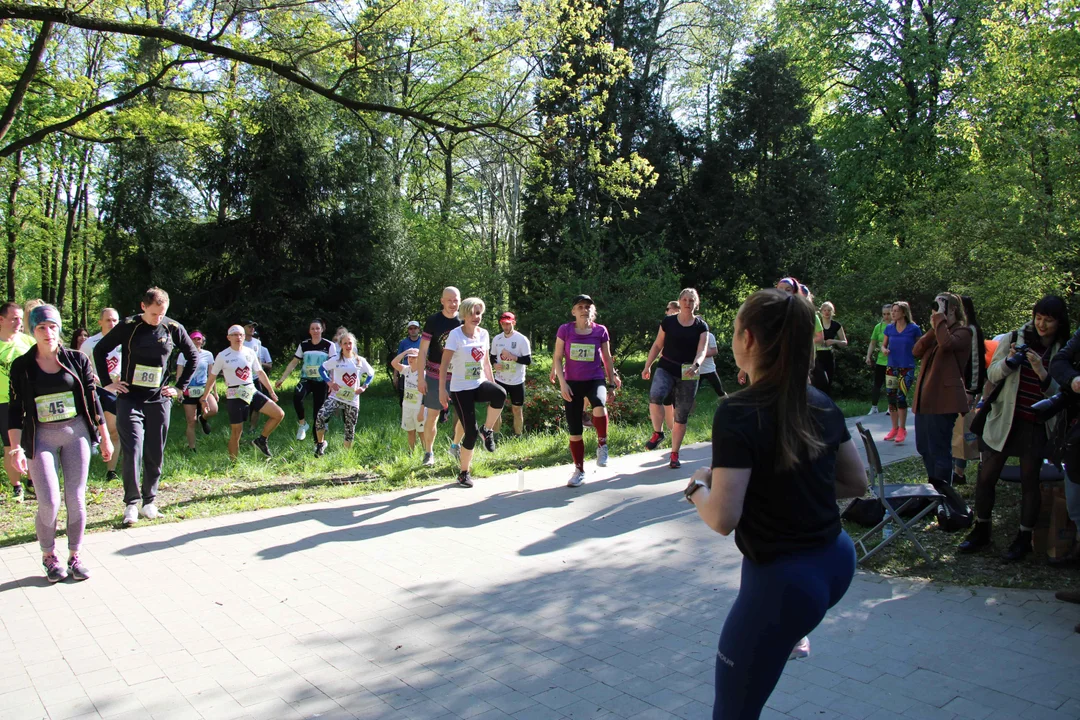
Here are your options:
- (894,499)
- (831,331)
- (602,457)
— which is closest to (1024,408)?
(894,499)

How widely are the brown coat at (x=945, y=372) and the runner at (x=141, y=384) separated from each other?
670 centimetres

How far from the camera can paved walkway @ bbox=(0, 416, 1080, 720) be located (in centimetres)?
359

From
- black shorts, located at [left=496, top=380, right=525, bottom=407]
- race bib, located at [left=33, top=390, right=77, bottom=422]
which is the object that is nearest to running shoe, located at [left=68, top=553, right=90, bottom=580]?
race bib, located at [left=33, top=390, right=77, bottom=422]

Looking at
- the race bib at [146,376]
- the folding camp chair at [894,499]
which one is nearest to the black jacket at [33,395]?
the race bib at [146,376]

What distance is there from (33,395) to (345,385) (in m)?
4.99

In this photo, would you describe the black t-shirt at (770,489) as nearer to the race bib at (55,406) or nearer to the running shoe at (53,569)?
the race bib at (55,406)

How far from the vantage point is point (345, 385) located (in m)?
10.1

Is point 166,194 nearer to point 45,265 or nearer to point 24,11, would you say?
point 24,11

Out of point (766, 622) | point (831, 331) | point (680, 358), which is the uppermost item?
point (831, 331)

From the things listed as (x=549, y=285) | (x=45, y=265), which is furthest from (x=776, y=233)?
(x=45, y=265)

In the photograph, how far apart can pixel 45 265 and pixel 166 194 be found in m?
16.9

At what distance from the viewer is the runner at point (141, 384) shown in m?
6.68

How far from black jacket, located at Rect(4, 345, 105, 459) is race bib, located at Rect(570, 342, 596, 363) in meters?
4.72

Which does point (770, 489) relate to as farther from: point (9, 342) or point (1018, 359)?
point (9, 342)
